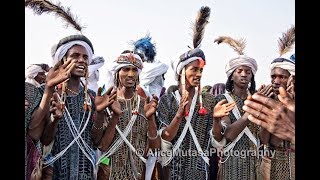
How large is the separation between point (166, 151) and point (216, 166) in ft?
1.62

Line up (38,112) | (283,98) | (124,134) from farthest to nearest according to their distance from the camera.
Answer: (124,134), (38,112), (283,98)

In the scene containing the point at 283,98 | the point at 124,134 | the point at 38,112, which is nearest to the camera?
the point at 283,98

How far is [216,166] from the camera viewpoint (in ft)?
18.0

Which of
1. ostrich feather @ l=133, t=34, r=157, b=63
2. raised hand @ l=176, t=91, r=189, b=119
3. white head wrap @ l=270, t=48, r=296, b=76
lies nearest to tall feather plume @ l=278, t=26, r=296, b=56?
white head wrap @ l=270, t=48, r=296, b=76

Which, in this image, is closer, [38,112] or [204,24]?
[38,112]

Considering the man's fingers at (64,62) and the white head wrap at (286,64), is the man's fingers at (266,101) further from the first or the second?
the white head wrap at (286,64)

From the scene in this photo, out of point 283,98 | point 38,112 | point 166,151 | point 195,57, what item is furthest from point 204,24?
point 283,98

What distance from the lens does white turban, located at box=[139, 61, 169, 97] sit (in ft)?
18.0

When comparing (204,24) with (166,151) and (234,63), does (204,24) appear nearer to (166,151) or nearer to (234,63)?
(234,63)

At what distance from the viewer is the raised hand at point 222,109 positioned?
534 centimetres

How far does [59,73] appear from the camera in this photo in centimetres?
494

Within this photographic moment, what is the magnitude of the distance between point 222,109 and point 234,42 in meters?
0.60

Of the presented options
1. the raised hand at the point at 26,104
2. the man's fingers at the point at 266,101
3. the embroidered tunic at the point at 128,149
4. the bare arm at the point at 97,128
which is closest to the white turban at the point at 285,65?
the embroidered tunic at the point at 128,149

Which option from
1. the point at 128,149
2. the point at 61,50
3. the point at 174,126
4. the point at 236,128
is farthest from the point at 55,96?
the point at 236,128
